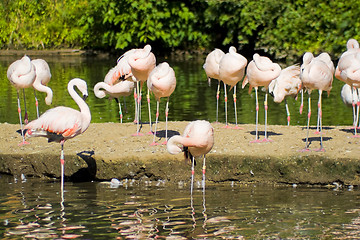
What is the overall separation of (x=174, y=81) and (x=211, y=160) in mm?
1164

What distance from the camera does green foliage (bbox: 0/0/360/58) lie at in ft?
65.3

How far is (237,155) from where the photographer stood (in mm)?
7695

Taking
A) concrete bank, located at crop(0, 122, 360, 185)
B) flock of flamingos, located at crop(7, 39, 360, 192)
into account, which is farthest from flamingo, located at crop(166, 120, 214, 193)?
concrete bank, located at crop(0, 122, 360, 185)

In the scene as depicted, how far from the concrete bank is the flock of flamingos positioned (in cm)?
27

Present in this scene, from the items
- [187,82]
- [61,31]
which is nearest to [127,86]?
[187,82]

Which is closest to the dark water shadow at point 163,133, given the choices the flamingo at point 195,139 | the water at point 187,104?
the water at point 187,104

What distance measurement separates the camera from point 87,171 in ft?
26.2

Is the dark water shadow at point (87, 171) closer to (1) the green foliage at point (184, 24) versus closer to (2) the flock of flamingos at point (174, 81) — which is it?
(2) the flock of flamingos at point (174, 81)

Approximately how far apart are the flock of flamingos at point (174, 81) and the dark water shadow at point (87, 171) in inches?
23.0

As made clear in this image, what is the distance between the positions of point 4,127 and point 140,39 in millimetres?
13477

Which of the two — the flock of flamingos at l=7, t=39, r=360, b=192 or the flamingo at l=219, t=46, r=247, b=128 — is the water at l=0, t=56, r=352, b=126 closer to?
the flock of flamingos at l=7, t=39, r=360, b=192

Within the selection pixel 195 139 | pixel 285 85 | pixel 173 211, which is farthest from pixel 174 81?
pixel 285 85

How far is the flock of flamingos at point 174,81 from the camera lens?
23.5 feet

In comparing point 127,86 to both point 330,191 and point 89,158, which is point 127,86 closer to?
point 89,158
